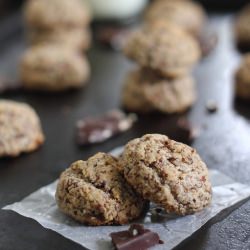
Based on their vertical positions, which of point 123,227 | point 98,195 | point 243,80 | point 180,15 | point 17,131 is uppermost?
point 180,15

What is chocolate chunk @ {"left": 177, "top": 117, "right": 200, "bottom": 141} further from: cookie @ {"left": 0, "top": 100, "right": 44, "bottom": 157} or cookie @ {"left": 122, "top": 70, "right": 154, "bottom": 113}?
cookie @ {"left": 0, "top": 100, "right": 44, "bottom": 157}

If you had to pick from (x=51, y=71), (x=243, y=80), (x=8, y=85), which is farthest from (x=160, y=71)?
(x=8, y=85)

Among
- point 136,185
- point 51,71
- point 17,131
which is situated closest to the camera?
point 136,185

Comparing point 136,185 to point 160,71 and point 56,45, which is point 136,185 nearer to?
→ point 160,71

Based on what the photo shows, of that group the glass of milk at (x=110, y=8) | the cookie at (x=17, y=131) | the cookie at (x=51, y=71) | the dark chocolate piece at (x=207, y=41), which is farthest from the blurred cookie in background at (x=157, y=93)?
the glass of milk at (x=110, y=8)

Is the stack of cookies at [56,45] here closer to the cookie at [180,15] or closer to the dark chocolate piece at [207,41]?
the cookie at [180,15]

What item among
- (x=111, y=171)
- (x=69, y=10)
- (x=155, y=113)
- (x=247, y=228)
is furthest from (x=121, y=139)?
(x=69, y=10)

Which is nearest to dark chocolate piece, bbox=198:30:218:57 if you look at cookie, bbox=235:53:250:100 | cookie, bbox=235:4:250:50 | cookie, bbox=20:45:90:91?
cookie, bbox=235:4:250:50
